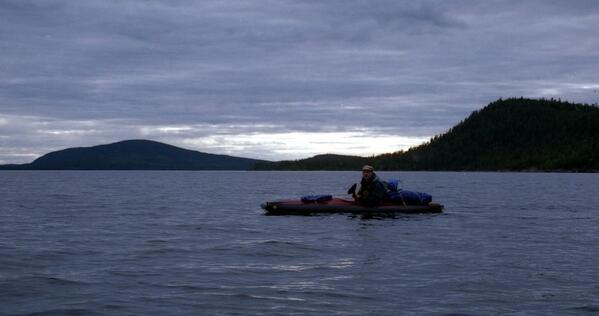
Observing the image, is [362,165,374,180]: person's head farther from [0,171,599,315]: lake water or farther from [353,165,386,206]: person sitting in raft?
[0,171,599,315]: lake water

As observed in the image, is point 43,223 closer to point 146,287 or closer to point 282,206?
point 282,206

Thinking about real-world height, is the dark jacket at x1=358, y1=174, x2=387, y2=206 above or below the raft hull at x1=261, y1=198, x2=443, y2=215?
above

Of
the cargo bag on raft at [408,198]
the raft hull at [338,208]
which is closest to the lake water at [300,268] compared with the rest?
the raft hull at [338,208]

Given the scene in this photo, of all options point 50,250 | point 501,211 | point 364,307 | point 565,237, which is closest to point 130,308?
point 364,307

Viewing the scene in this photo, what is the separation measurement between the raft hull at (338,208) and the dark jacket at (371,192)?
27 cm

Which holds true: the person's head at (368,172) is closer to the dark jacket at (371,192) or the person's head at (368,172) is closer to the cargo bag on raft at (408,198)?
the dark jacket at (371,192)

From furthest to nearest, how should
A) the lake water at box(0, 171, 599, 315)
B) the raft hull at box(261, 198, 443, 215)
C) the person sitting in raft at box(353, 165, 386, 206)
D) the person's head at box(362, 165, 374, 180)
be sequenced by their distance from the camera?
the raft hull at box(261, 198, 443, 215), the person sitting in raft at box(353, 165, 386, 206), the person's head at box(362, 165, 374, 180), the lake water at box(0, 171, 599, 315)

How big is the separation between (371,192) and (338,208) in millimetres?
1698

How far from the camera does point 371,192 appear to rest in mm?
32312

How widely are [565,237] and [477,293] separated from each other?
1161 cm

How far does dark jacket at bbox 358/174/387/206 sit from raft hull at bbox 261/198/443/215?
271 mm

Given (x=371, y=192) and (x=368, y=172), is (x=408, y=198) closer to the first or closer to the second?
(x=371, y=192)

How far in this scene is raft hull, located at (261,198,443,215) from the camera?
3238 centimetres

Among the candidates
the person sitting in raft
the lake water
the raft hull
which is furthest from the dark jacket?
the lake water
